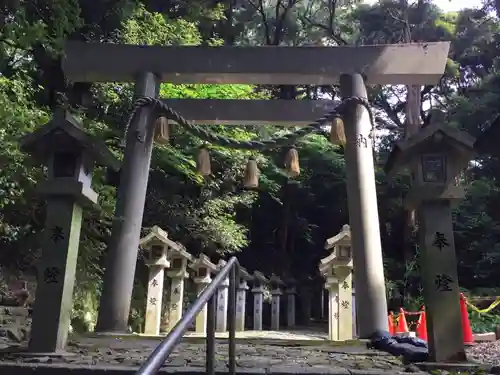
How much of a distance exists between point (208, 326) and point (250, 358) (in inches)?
80.2

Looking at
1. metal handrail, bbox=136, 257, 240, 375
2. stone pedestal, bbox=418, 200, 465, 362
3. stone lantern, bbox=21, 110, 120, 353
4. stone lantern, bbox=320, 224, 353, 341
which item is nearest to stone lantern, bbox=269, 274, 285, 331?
stone lantern, bbox=320, 224, 353, 341

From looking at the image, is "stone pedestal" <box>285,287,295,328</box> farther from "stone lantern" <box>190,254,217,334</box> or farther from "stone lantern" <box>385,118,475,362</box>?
"stone lantern" <box>385,118,475,362</box>

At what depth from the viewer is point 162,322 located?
12633mm

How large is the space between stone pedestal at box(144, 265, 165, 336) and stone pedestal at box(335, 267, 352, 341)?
10.9 feet

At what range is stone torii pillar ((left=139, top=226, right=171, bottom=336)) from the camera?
9.54 metres

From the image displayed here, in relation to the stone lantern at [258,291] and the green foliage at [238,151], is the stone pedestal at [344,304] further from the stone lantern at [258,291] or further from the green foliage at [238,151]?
the stone lantern at [258,291]

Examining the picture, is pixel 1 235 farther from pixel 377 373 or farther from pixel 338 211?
pixel 338 211

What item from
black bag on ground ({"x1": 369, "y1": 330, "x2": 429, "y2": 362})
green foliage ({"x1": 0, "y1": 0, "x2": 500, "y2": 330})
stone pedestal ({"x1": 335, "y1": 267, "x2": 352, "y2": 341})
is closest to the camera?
black bag on ground ({"x1": 369, "y1": 330, "x2": 429, "y2": 362})

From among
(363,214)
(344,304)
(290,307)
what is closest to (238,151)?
(344,304)

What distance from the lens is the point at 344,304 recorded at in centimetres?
916

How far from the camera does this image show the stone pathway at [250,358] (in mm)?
3594

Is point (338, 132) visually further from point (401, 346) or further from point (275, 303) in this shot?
point (275, 303)

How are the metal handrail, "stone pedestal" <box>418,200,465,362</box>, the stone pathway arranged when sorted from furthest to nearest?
"stone pedestal" <box>418,200,465,362</box> < the stone pathway < the metal handrail

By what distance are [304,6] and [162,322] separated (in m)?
14.9
